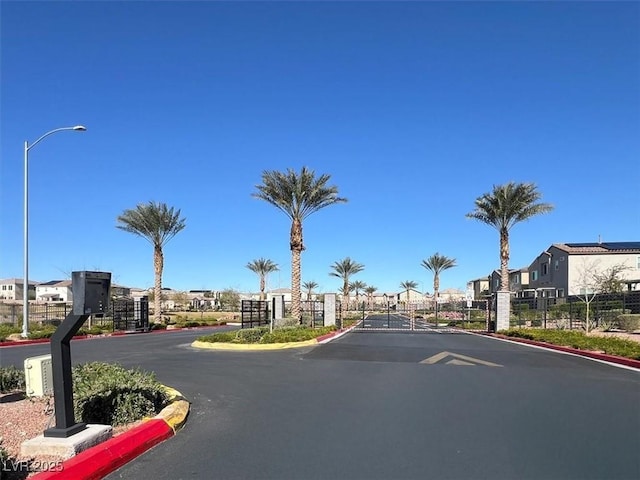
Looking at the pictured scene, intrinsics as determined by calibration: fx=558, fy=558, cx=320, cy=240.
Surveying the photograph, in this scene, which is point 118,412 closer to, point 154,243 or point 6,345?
point 6,345

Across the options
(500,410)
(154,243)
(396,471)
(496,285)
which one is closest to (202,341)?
Answer: (500,410)

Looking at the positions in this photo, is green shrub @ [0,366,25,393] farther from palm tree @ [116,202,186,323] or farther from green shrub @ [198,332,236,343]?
palm tree @ [116,202,186,323]

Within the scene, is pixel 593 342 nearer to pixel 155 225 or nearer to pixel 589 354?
pixel 589 354

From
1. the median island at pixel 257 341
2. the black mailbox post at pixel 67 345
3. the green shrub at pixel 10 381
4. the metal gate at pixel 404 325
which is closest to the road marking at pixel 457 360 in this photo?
the median island at pixel 257 341

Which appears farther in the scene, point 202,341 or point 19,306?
point 19,306

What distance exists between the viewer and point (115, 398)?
24.1 feet

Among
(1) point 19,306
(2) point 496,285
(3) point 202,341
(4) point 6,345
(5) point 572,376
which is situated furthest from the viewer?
(2) point 496,285

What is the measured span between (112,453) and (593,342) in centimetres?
1716

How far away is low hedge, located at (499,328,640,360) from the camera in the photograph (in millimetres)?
16031

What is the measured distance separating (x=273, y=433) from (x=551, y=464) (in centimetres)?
332

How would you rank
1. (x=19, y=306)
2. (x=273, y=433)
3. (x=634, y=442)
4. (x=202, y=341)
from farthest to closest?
(x=19, y=306), (x=202, y=341), (x=273, y=433), (x=634, y=442)

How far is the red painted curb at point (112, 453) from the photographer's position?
5143mm

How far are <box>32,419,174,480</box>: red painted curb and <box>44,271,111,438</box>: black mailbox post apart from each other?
42 centimetres

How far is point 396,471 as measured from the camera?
5.65 meters
